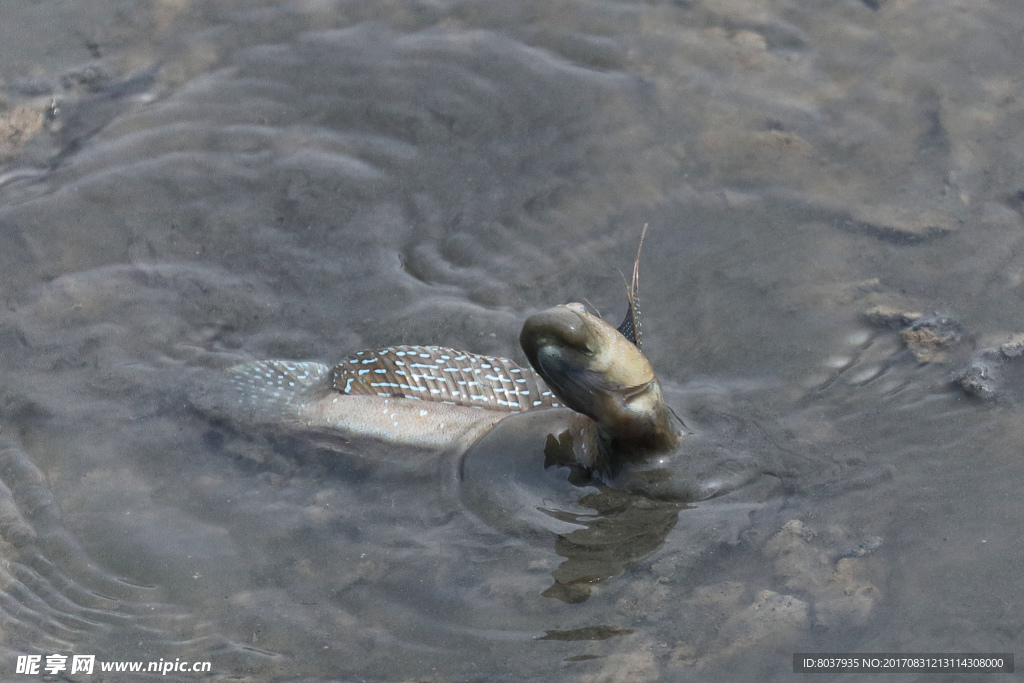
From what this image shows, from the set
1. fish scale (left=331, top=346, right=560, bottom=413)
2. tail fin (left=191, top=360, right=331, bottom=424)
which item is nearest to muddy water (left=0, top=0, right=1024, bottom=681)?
tail fin (left=191, top=360, right=331, bottom=424)

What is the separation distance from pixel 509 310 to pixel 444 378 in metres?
0.58

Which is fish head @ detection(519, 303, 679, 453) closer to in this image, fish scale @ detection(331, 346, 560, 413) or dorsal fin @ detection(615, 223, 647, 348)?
dorsal fin @ detection(615, 223, 647, 348)

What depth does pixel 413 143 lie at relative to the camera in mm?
5266

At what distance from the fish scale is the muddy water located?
0.88ft

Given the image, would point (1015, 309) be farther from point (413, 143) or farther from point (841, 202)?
point (413, 143)

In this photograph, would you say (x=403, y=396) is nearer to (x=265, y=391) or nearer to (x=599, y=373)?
(x=265, y=391)

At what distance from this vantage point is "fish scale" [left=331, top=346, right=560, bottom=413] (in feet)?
13.2

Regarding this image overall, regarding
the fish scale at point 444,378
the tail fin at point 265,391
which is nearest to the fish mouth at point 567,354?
the fish scale at point 444,378

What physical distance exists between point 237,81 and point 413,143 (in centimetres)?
118

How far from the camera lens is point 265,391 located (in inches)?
168

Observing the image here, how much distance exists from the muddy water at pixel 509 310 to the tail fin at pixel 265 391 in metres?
0.10

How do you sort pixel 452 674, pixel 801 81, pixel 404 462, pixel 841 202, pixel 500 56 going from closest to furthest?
1. pixel 452 674
2. pixel 404 462
3. pixel 841 202
4. pixel 801 81
5. pixel 500 56

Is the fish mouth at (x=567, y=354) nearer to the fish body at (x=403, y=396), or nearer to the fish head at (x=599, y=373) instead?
the fish head at (x=599, y=373)

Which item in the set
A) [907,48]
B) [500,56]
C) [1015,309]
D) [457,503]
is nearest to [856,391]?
[1015,309]
